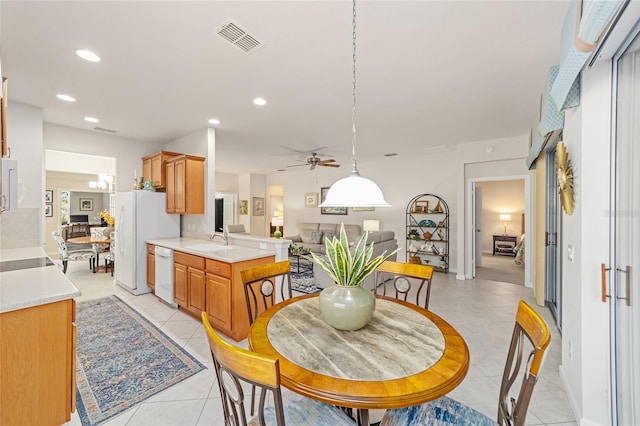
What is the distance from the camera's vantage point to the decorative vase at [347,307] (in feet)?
4.34

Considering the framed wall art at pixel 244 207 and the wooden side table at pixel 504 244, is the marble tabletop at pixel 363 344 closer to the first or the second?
the wooden side table at pixel 504 244

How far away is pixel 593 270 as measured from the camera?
1660 mm

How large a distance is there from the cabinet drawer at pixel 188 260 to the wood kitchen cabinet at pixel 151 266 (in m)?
0.74

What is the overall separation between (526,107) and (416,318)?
A: 136 inches

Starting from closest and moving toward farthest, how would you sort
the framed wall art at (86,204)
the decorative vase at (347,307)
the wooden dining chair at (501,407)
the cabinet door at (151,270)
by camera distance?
the wooden dining chair at (501,407) → the decorative vase at (347,307) → the cabinet door at (151,270) → the framed wall art at (86,204)

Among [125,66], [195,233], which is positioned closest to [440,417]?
[125,66]

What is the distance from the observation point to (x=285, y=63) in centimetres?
244

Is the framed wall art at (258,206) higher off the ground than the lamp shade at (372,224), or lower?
→ higher

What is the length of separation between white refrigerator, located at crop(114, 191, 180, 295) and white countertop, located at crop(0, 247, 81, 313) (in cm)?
219

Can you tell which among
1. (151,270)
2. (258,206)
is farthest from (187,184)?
(258,206)

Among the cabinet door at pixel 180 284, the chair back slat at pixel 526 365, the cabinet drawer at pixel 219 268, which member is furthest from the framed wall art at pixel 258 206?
the chair back slat at pixel 526 365

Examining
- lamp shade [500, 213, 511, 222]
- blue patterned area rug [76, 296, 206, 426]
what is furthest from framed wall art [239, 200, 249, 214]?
lamp shade [500, 213, 511, 222]

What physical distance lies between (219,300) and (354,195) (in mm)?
2197

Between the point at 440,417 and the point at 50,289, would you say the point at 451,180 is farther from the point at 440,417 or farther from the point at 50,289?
the point at 50,289
